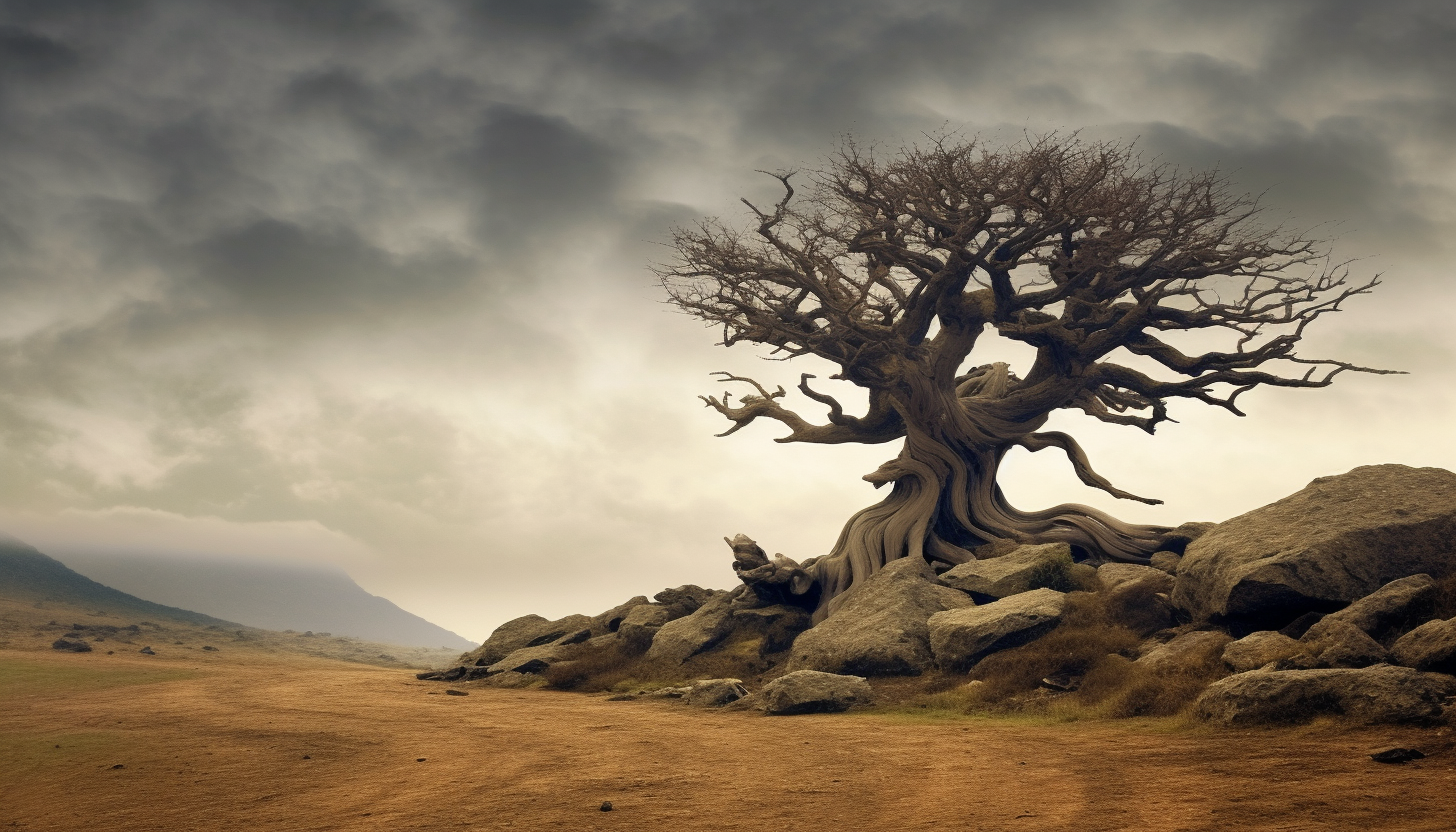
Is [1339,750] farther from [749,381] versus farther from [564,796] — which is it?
[749,381]

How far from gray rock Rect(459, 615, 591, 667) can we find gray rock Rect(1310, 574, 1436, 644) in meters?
22.1

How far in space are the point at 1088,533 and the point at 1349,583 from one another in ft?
44.9

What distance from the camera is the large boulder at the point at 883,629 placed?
1950 cm

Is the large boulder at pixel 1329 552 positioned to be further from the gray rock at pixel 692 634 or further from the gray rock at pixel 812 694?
the gray rock at pixel 692 634

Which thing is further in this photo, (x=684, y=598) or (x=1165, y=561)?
(x=684, y=598)

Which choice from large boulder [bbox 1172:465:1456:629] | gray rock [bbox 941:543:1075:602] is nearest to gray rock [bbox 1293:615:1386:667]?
large boulder [bbox 1172:465:1456:629]

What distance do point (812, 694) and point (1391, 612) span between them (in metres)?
9.37

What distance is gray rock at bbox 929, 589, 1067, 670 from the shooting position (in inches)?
717

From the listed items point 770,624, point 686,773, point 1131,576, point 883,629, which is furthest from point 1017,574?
point 686,773

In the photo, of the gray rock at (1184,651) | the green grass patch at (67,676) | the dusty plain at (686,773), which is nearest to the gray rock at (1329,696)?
the dusty plain at (686,773)

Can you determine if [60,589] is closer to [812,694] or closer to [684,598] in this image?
[684,598]

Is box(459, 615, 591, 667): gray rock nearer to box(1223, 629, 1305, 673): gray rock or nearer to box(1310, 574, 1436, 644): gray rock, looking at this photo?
box(1223, 629, 1305, 673): gray rock

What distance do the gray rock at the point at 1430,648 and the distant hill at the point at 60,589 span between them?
66.4 m

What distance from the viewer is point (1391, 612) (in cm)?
1362
